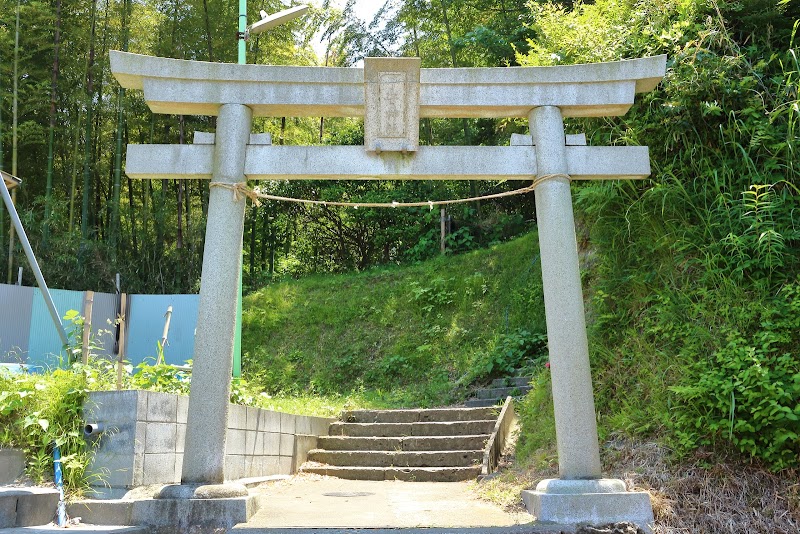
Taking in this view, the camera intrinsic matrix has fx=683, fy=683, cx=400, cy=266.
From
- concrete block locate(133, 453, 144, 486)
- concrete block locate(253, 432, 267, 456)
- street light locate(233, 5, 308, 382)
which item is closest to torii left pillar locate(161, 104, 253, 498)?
concrete block locate(133, 453, 144, 486)

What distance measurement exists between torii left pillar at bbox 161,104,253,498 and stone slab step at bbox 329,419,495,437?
410cm

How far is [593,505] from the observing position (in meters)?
4.29

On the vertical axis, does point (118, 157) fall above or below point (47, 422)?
above

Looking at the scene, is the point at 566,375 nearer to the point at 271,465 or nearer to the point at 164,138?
the point at 271,465

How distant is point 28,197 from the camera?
1450cm

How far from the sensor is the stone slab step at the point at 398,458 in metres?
7.64

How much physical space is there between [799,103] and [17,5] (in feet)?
42.9

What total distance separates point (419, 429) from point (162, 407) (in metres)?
3.98

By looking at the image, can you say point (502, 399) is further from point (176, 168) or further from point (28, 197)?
point (28, 197)

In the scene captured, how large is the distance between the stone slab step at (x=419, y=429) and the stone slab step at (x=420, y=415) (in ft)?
0.83

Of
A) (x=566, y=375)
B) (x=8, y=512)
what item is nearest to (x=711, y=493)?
(x=566, y=375)

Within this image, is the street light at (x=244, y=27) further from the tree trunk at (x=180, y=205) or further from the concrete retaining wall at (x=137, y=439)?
the tree trunk at (x=180, y=205)

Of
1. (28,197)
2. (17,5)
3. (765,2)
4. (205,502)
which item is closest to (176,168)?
(205,502)

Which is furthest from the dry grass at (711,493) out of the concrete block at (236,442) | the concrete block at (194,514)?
the concrete block at (236,442)
